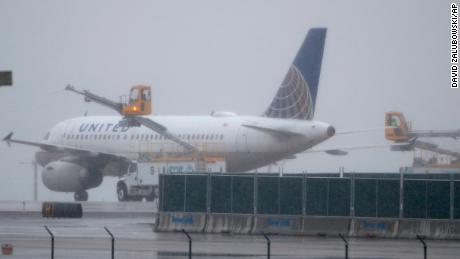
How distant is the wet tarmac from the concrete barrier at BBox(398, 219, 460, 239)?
48.2 inches

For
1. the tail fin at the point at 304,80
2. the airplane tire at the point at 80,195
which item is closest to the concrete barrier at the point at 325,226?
the tail fin at the point at 304,80

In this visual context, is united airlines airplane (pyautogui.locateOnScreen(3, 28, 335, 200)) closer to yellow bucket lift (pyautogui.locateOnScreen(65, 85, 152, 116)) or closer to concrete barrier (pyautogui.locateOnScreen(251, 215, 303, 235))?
yellow bucket lift (pyautogui.locateOnScreen(65, 85, 152, 116))

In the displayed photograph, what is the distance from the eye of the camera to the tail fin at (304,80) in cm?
7375

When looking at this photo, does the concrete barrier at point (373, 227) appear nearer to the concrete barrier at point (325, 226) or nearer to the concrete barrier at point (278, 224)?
the concrete barrier at point (325, 226)

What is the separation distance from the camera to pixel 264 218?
4506cm

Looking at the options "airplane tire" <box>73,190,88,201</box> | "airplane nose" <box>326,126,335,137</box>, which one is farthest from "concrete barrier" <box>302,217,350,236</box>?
"airplane tire" <box>73,190,88,201</box>

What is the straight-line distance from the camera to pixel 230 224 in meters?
45.2

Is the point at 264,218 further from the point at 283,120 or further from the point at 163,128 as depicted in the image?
the point at 163,128

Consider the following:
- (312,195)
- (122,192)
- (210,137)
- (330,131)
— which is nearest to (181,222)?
(312,195)

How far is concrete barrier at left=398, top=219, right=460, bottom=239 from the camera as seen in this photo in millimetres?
42656

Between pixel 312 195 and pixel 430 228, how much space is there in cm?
426

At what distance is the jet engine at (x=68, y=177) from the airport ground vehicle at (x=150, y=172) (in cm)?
384

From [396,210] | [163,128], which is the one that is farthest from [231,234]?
[163,128]

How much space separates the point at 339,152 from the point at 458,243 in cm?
4589
